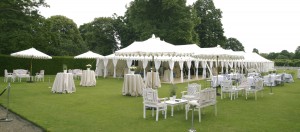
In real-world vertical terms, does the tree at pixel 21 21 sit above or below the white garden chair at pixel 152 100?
above

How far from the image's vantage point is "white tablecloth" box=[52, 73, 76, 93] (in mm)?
13508

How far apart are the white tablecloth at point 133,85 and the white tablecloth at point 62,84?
10.3ft

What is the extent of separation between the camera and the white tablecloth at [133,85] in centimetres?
1255

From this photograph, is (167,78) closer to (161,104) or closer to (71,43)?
(161,104)

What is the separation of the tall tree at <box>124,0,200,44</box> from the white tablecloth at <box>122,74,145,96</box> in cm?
1922

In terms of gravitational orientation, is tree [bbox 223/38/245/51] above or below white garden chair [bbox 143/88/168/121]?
above

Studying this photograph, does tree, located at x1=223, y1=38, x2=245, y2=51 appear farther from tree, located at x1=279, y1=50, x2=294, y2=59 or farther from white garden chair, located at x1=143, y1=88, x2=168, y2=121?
white garden chair, located at x1=143, y1=88, x2=168, y2=121

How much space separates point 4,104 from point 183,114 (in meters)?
6.63

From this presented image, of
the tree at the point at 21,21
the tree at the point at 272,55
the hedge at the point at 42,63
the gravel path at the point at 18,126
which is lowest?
the gravel path at the point at 18,126

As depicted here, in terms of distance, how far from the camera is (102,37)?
146 ft

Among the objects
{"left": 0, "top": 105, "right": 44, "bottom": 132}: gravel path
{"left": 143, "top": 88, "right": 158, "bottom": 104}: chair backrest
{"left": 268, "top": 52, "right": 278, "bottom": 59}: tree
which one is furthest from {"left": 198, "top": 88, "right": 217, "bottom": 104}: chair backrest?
{"left": 268, "top": 52, "right": 278, "bottom": 59}: tree

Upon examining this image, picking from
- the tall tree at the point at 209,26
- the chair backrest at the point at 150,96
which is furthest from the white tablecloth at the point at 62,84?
the tall tree at the point at 209,26

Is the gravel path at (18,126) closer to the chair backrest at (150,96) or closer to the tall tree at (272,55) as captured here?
the chair backrest at (150,96)

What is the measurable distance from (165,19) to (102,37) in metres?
14.6
